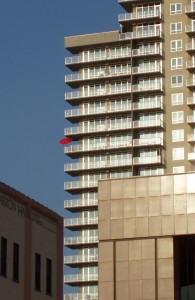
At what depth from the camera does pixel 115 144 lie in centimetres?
19550

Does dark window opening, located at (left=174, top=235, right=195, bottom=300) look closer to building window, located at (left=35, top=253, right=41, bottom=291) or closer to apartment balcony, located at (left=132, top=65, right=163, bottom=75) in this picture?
building window, located at (left=35, top=253, right=41, bottom=291)

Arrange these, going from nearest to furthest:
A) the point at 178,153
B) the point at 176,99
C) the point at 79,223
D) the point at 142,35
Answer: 1. the point at 178,153
2. the point at 79,223
3. the point at 176,99
4. the point at 142,35

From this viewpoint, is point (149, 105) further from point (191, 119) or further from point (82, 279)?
point (82, 279)

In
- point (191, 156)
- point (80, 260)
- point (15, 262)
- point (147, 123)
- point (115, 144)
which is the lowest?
point (80, 260)

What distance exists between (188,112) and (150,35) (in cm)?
1495

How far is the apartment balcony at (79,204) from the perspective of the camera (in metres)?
194

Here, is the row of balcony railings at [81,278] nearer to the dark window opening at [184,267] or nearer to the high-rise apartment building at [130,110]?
the high-rise apartment building at [130,110]

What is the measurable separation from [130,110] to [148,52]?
10.5 meters

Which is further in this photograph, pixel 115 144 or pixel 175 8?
pixel 175 8

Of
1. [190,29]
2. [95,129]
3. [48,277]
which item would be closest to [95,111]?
[95,129]

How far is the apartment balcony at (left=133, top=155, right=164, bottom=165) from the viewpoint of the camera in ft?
623

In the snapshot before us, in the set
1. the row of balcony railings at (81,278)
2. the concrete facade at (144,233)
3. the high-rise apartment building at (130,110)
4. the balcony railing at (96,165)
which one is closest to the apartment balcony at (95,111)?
the high-rise apartment building at (130,110)

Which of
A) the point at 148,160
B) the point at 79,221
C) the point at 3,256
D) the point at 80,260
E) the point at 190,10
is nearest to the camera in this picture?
the point at 3,256

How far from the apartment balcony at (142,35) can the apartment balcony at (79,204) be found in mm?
28316
